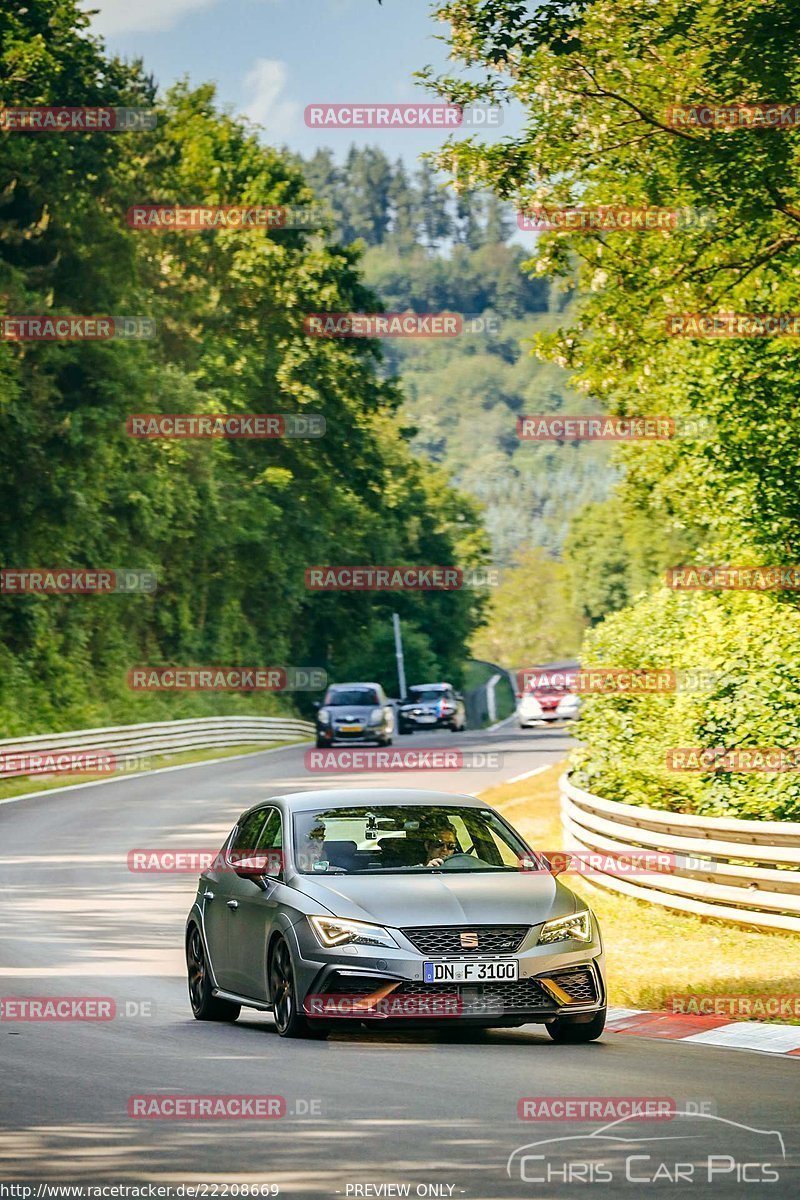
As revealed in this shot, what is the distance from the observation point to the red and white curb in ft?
36.0

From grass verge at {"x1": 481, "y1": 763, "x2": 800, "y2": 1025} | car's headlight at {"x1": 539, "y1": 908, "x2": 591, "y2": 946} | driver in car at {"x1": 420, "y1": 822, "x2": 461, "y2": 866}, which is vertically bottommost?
grass verge at {"x1": 481, "y1": 763, "x2": 800, "y2": 1025}

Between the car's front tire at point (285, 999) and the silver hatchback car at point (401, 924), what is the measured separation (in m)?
0.01

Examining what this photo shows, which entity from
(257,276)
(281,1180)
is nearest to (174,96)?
(257,276)

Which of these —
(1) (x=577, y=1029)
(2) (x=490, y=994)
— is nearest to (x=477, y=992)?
(2) (x=490, y=994)

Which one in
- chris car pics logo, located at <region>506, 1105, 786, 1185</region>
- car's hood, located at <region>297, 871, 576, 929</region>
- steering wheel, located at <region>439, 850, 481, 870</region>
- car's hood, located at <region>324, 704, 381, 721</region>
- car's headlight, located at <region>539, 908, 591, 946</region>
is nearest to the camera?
chris car pics logo, located at <region>506, 1105, 786, 1185</region>

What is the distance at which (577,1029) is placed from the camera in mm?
10836

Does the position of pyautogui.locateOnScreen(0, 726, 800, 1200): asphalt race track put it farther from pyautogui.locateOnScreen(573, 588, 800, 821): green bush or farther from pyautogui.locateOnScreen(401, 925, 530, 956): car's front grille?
pyautogui.locateOnScreen(573, 588, 800, 821): green bush

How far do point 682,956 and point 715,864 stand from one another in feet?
5.77

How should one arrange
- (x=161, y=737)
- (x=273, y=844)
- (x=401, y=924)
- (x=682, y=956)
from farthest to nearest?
(x=161, y=737)
(x=682, y=956)
(x=273, y=844)
(x=401, y=924)

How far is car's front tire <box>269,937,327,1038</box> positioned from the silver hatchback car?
11 mm

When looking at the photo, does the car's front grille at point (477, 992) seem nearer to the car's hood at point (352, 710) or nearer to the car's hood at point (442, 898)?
the car's hood at point (442, 898)

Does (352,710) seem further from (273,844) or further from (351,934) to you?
(351,934)

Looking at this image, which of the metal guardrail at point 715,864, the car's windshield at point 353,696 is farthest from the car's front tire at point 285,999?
the car's windshield at point 353,696

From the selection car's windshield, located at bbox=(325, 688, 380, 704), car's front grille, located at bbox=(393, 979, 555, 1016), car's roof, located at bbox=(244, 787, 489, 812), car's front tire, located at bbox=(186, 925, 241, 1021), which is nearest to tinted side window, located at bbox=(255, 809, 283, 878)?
Answer: car's roof, located at bbox=(244, 787, 489, 812)
